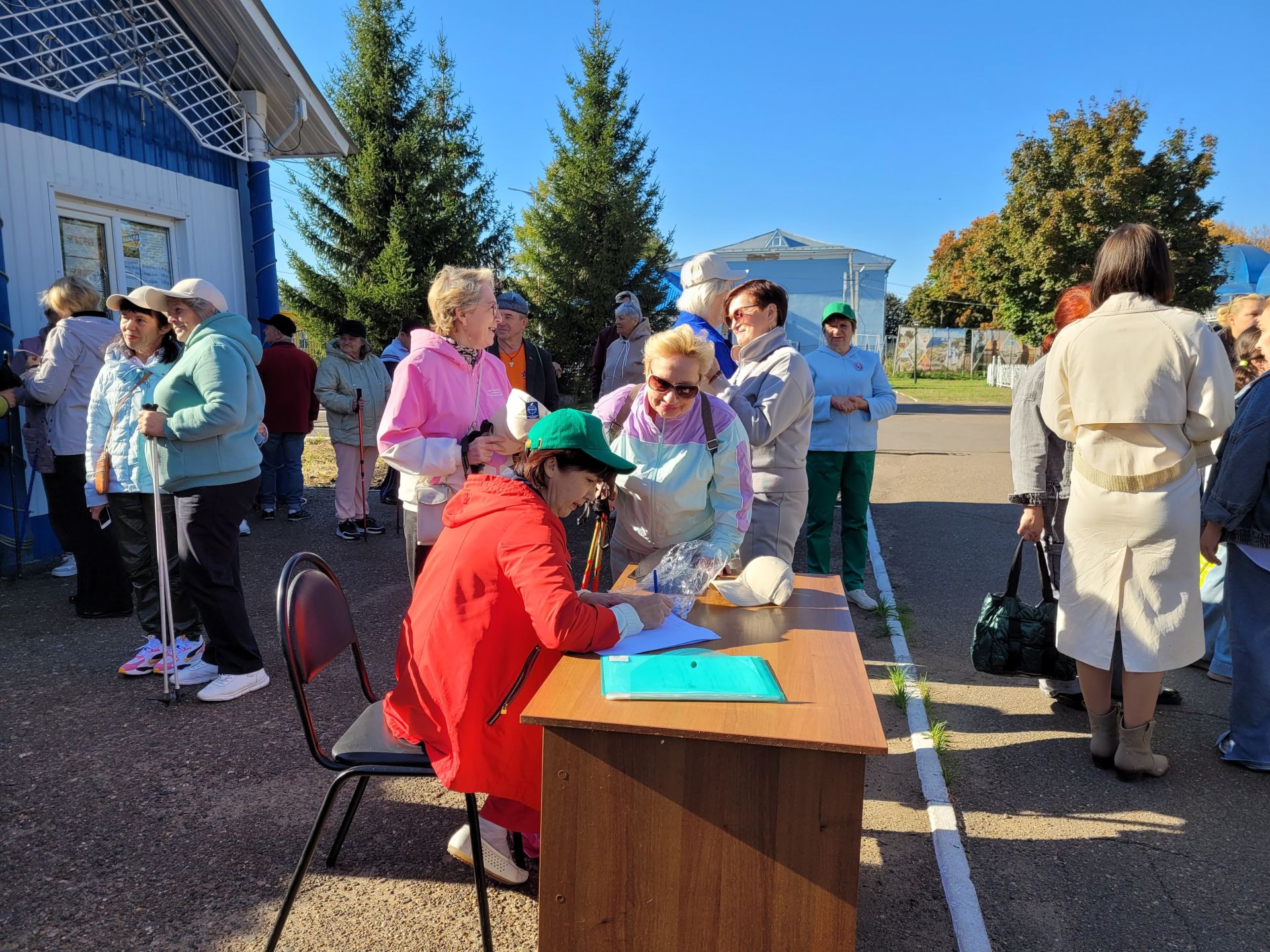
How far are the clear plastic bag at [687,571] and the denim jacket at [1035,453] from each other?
175cm

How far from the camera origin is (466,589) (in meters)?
2.34

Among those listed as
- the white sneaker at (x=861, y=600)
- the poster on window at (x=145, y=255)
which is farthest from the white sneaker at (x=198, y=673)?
the poster on window at (x=145, y=255)

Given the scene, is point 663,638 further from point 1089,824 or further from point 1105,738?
point 1105,738

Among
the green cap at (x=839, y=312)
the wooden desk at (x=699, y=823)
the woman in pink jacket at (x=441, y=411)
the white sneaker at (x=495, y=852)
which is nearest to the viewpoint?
the wooden desk at (x=699, y=823)

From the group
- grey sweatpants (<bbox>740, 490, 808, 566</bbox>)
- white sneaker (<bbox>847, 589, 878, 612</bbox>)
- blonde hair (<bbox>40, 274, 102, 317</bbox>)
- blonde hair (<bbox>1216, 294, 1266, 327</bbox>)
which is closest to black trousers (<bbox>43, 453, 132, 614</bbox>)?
blonde hair (<bbox>40, 274, 102, 317</bbox>)

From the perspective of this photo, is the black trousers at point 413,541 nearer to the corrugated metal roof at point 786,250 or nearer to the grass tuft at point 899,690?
the grass tuft at point 899,690

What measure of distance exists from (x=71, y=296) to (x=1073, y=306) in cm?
593

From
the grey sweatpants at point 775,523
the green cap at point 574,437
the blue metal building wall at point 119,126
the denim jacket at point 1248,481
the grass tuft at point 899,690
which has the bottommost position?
the grass tuft at point 899,690

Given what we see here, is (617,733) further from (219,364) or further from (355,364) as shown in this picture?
(355,364)

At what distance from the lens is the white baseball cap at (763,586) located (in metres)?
2.92

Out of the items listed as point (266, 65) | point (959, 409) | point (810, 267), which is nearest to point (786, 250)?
point (810, 267)

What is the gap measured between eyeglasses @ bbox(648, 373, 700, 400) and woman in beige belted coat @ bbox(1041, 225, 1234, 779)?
1.57 metres

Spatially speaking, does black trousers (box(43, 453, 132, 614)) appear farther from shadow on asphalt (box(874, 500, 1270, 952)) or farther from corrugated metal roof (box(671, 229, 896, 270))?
corrugated metal roof (box(671, 229, 896, 270))

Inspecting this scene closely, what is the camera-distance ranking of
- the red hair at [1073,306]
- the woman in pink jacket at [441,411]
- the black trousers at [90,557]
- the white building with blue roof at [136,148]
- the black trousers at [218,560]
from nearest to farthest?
the woman in pink jacket at [441,411] < the red hair at [1073,306] < the black trousers at [218,560] < the black trousers at [90,557] < the white building with blue roof at [136,148]
